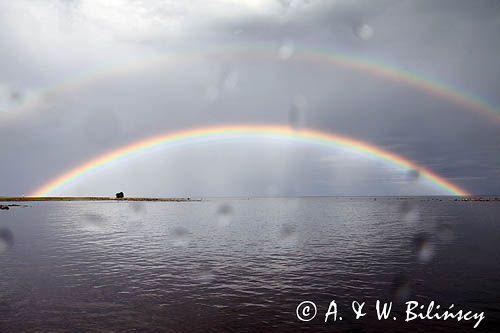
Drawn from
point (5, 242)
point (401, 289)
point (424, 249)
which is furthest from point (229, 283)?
point (5, 242)

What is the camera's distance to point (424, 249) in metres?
47.7

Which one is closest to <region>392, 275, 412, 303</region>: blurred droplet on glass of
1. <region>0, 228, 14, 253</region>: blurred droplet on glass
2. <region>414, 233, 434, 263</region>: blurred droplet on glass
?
<region>414, 233, 434, 263</region>: blurred droplet on glass

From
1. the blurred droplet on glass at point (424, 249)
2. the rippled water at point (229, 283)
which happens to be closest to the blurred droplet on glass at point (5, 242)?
the rippled water at point (229, 283)

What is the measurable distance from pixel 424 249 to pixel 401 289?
23038 millimetres

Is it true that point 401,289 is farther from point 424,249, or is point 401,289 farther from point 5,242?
point 5,242

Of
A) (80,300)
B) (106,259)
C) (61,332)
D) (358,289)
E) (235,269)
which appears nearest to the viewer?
(61,332)

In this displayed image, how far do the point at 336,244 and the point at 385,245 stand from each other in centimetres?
657

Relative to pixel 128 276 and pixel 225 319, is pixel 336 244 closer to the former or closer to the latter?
pixel 128 276

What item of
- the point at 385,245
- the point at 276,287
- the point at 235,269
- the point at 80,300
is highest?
the point at 385,245

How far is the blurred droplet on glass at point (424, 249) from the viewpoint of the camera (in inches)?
1616

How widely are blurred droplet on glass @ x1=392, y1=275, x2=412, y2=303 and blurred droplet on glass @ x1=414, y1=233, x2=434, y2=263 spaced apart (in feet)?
32.6

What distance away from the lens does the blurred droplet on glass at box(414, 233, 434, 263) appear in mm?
41037

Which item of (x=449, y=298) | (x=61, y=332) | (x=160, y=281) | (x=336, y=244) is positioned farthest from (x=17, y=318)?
(x=336, y=244)

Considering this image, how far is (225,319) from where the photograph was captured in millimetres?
20922
